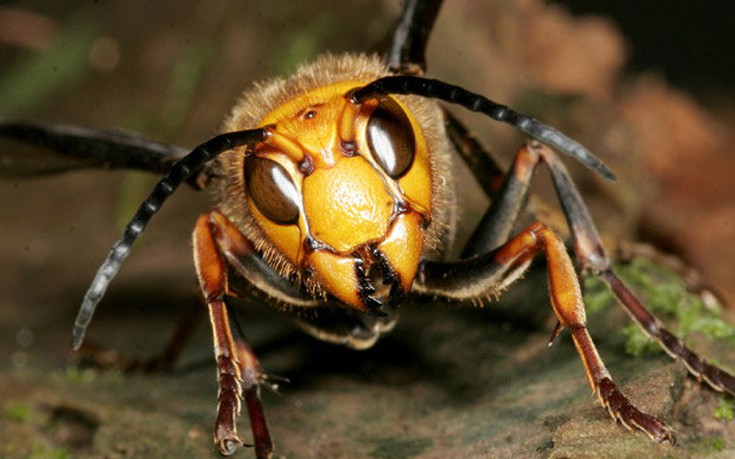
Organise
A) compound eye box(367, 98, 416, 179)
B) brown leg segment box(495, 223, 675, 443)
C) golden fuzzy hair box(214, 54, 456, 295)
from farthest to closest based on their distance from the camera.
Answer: golden fuzzy hair box(214, 54, 456, 295), compound eye box(367, 98, 416, 179), brown leg segment box(495, 223, 675, 443)

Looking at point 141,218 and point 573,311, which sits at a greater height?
point 141,218

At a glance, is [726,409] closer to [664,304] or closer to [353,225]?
[664,304]

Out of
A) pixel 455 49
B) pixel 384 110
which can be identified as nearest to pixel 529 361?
pixel 384 110

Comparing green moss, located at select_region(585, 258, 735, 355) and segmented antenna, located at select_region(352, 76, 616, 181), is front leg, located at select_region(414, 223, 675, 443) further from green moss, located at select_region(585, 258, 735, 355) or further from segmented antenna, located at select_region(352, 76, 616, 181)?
segmented antenna, located at select_region(352, 76, 616, 181)

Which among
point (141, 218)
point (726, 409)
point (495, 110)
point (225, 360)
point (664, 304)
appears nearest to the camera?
point (495, 110)

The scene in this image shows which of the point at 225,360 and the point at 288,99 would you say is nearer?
the point at 225,360

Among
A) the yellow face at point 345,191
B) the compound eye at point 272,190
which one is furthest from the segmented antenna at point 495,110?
the compound eye at point 272,190

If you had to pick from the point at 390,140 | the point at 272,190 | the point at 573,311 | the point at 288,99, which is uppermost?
the point at 288,99

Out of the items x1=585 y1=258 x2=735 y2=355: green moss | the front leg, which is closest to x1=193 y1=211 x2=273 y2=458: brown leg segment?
the front leg

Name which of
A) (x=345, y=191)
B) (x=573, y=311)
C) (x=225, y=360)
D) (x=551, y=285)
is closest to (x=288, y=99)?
(x=345, y=191)
